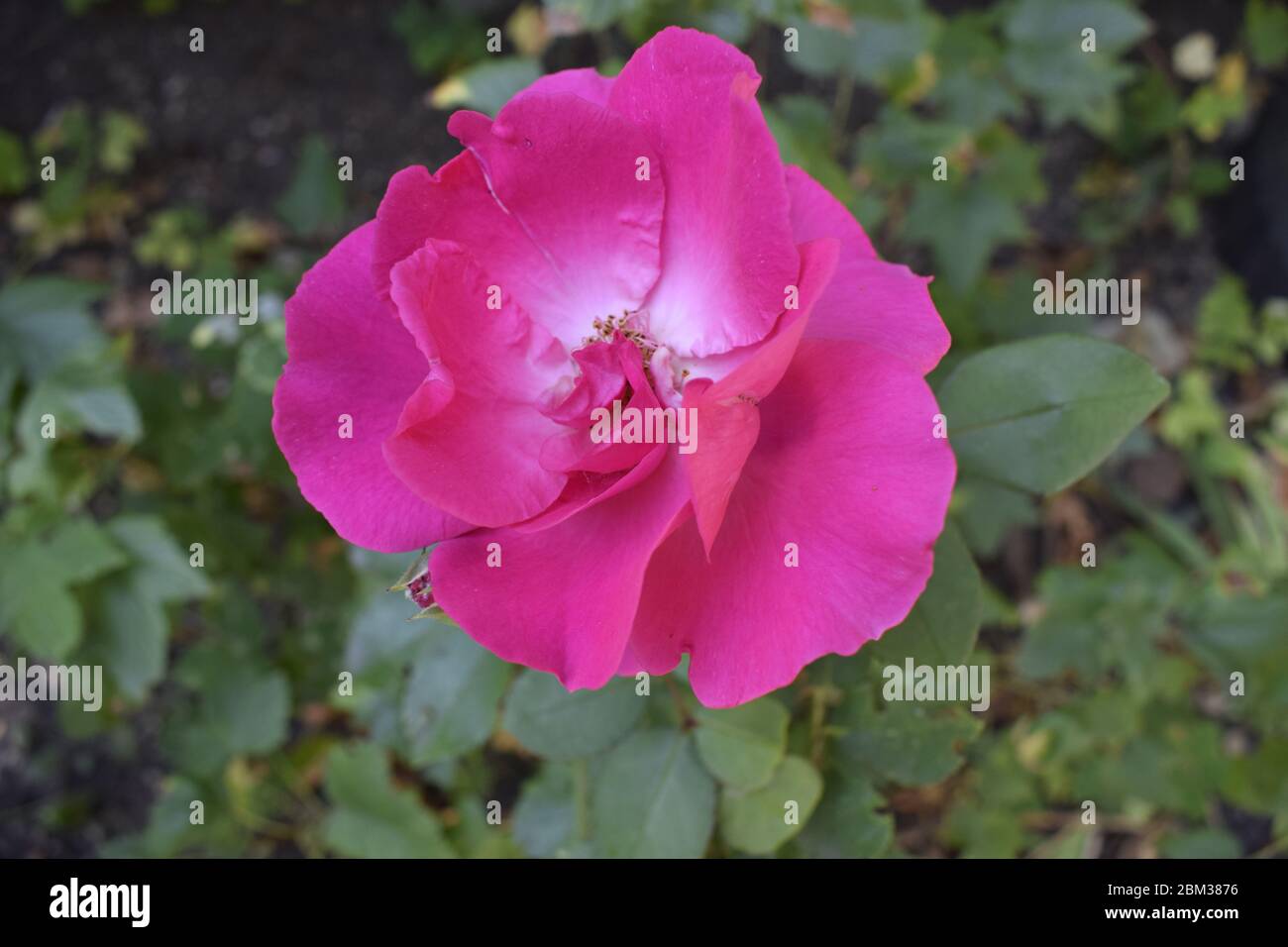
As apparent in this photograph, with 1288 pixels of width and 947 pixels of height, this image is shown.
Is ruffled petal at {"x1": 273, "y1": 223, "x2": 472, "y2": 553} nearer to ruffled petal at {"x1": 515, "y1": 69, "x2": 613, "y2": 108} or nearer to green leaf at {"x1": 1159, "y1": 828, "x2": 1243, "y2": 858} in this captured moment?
ruffled petal at {"x1": 515, "y1": 69, "x2": 613, "y2": 108}

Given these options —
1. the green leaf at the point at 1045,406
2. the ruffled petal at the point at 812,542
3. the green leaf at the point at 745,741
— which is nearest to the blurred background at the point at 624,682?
the green leaf at the point at 745,741

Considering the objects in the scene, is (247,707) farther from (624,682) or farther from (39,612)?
(624,682)

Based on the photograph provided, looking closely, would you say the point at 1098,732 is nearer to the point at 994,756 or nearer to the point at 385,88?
the point at 994,756

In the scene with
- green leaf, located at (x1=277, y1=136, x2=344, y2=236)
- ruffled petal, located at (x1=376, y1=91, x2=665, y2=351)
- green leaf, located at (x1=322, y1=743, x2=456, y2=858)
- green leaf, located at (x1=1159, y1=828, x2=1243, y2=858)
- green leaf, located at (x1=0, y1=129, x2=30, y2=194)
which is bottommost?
green leaf, located at (x1=1159, y1=828, x2=1243, y2=858)

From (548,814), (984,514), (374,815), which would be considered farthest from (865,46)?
(374,815)

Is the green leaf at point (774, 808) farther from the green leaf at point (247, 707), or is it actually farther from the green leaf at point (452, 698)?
the green leaf at point (247, 707)

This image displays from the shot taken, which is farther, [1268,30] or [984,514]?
[1268,30]

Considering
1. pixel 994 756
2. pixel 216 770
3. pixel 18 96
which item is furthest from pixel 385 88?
pixel 994 756

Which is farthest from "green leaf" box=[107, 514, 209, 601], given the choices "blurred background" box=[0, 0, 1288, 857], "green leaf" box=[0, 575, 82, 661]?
"green leaf" box=[0, 575, 82, 661]
